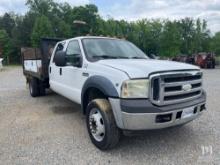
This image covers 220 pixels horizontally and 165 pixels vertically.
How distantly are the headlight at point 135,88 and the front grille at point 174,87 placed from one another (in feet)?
0.30

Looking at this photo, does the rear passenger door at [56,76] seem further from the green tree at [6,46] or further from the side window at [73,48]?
the green tree at [6,46]

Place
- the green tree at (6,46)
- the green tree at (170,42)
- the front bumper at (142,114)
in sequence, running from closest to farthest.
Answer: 1. the front bumper at (142,114)
2. the green tree at (6,46)
3. the green tree at (170,42)

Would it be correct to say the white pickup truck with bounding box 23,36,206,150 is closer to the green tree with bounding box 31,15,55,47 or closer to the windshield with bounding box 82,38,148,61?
the windshield with bounding box 82,38,148,61

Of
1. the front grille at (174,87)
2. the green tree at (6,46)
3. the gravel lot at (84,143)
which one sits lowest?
the gravel lot at (84,143)

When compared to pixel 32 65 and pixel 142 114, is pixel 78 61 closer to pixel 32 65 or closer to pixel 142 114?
pixel 142 114

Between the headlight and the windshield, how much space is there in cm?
130

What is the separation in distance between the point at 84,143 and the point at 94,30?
49.7 metres

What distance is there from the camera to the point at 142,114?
350 centimetres

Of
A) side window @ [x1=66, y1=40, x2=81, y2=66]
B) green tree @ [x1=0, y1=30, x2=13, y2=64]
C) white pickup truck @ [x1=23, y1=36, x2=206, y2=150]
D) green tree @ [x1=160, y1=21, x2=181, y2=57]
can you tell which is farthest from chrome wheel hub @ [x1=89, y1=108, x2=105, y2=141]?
green tree @ [x1=0, y1=30, x2=13, y2=64]

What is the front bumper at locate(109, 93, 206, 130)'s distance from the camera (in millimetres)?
3508

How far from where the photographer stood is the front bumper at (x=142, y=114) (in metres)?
3.51

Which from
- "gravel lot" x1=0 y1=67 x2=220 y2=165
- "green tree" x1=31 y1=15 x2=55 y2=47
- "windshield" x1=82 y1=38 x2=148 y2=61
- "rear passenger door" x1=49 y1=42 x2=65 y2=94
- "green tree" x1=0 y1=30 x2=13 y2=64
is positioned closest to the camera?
"gravel lot" x1=0 y1=67 x2=220 y2=165

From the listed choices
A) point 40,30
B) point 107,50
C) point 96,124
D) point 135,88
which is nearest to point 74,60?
point 107,50

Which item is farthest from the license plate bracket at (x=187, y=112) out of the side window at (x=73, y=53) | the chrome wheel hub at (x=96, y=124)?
the side window at (x=73, y=53)
